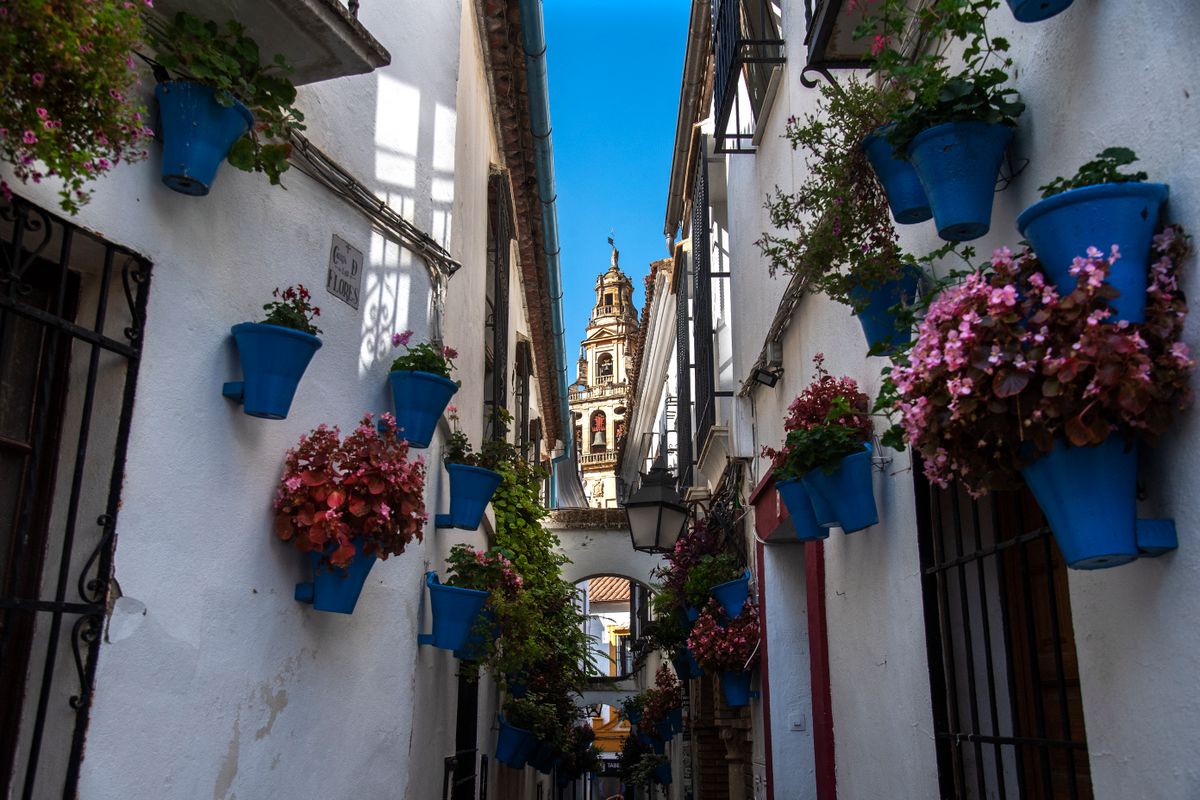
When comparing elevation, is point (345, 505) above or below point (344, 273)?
below

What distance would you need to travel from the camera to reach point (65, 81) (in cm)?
246

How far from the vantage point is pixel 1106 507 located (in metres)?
2.13

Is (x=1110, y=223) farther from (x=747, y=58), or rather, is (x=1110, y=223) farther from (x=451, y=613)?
(x=747, y=58)

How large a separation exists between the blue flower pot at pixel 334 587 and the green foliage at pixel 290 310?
92 cm

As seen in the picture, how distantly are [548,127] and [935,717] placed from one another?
7571 mm

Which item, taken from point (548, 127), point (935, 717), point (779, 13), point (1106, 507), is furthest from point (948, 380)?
point (548, 127)

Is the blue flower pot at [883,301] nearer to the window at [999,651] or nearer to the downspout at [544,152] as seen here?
the window at [999,651]

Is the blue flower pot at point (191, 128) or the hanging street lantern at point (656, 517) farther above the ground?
the blue flower pot at point (191, 128)

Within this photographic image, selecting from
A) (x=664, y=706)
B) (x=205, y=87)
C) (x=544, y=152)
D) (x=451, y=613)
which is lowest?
(x=664, y=706)

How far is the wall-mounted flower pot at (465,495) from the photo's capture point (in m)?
5.84

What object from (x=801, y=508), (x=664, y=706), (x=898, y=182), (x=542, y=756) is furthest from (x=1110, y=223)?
(x=664, y=706)

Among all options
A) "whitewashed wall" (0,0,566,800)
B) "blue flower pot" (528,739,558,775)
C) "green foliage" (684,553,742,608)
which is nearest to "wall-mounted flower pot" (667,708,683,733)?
"blue flower pot" (528,739,558,775)

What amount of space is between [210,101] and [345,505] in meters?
1.50

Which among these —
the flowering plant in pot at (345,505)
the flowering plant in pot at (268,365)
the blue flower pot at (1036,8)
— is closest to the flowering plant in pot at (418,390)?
the flowering plant in pot at (345,505)
